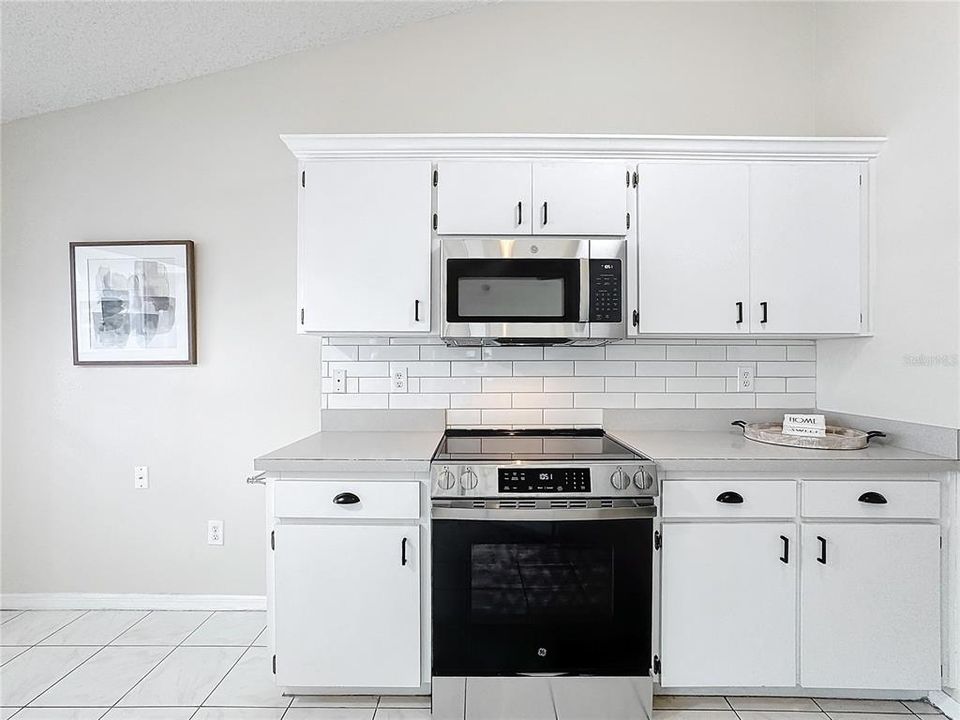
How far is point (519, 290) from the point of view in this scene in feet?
7.98

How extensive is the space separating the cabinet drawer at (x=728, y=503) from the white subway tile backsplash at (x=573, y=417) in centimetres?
75

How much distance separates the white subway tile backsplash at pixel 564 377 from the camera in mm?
2840

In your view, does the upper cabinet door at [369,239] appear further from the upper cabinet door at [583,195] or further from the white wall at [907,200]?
the white wall at [907,200]

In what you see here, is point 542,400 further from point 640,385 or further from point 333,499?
point 333,499

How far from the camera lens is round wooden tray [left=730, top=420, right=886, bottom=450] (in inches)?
90.4

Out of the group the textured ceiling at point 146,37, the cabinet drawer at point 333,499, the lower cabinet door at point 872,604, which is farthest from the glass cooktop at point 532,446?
the textured ceiling at point 146,37

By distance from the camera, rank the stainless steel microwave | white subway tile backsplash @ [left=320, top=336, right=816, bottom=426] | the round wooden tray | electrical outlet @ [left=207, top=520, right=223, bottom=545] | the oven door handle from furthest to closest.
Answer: electrical outlet @ [left=207, top=520, right=223, bottom=545], white subway tile backsplash @ [left=320, top=336, right=816, bottom=426], the stainless steel microwave, the round wooden tray, the oven door handle

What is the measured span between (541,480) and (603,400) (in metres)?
0.91

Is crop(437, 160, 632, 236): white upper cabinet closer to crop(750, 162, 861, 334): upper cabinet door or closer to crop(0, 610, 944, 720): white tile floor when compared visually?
crop(750, 162, 861, 334): upper cabinet door

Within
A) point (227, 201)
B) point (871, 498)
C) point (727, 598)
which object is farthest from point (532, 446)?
point (227, 201)

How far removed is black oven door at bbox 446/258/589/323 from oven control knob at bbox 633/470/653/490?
0.67 m

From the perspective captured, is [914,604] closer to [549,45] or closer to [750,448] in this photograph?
[750,448]

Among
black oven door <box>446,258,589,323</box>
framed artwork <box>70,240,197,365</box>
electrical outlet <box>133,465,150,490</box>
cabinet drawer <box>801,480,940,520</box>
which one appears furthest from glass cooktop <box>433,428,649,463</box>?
electrical outlet <box>133,465,150,490</box>

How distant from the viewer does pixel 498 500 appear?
6.67 feet
